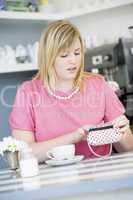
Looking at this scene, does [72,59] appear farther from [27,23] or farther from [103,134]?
[27,23]

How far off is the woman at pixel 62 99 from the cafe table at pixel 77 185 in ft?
1.86

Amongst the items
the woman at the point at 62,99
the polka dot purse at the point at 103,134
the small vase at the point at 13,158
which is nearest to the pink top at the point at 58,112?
the woman at the point at 62,99

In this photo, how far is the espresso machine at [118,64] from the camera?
314 cm

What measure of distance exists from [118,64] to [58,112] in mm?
1286

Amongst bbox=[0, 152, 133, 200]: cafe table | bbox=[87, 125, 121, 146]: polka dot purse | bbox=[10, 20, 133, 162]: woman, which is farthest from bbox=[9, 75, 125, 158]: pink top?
bbox=[0, 152, 133, 200]: cafe table

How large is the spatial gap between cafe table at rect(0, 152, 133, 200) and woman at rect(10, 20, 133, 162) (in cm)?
57

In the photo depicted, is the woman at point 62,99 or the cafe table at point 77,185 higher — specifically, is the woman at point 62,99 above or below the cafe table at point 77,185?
above

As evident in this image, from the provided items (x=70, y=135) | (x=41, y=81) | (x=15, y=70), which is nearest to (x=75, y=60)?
(x=41, y=81)

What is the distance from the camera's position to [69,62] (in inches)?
79.7

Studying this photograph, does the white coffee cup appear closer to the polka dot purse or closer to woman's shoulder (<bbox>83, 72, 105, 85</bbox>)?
the polka dot purse

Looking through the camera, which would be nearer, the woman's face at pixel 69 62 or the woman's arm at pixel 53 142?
the woman's arm at pixel 53 142

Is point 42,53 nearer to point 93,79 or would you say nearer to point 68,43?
point 68,43

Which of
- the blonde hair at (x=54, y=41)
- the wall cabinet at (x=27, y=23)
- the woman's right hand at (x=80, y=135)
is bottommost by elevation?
the woman's right hand at (x=80, y=135)

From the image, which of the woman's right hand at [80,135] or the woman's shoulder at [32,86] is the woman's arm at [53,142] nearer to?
the woman's right hand at [80,135]
